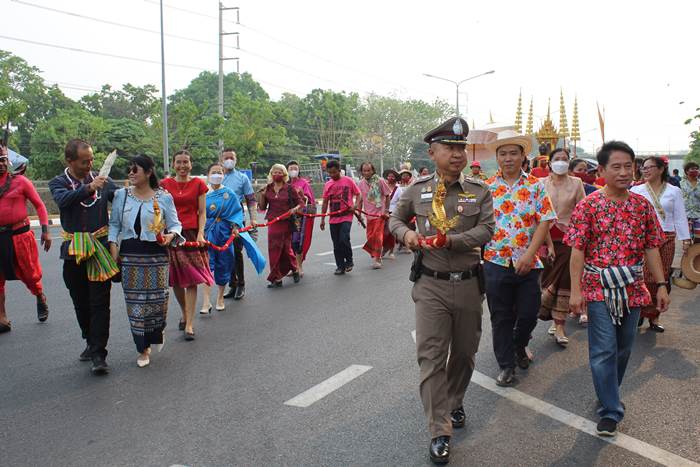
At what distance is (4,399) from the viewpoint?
183 inches

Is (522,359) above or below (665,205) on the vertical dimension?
below

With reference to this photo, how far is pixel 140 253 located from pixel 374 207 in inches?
289

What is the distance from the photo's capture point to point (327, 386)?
4.84 meters

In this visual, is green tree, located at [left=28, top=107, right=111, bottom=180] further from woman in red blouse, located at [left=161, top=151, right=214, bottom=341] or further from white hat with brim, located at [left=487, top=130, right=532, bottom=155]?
white hat with brim, located at [left=487, top=130, right=532, bottom=155]

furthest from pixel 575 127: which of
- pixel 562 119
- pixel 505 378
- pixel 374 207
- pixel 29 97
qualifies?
pixel 29 97

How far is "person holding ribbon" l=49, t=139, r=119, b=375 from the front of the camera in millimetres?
5246

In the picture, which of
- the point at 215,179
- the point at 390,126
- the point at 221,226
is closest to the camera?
the point at 215,179

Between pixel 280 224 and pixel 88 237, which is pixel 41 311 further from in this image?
pixel 280 224

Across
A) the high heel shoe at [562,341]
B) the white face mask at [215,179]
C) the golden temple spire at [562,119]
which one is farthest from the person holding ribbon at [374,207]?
the golden temple spire at [562,119]

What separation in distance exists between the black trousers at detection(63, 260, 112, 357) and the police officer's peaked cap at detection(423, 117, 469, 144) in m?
3.19

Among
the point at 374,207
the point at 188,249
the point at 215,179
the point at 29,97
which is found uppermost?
the point at 29,97

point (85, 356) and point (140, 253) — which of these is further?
point (85, 356)

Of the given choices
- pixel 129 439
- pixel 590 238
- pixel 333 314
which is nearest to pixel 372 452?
pixel 129 439

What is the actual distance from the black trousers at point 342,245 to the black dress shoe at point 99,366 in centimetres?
569
